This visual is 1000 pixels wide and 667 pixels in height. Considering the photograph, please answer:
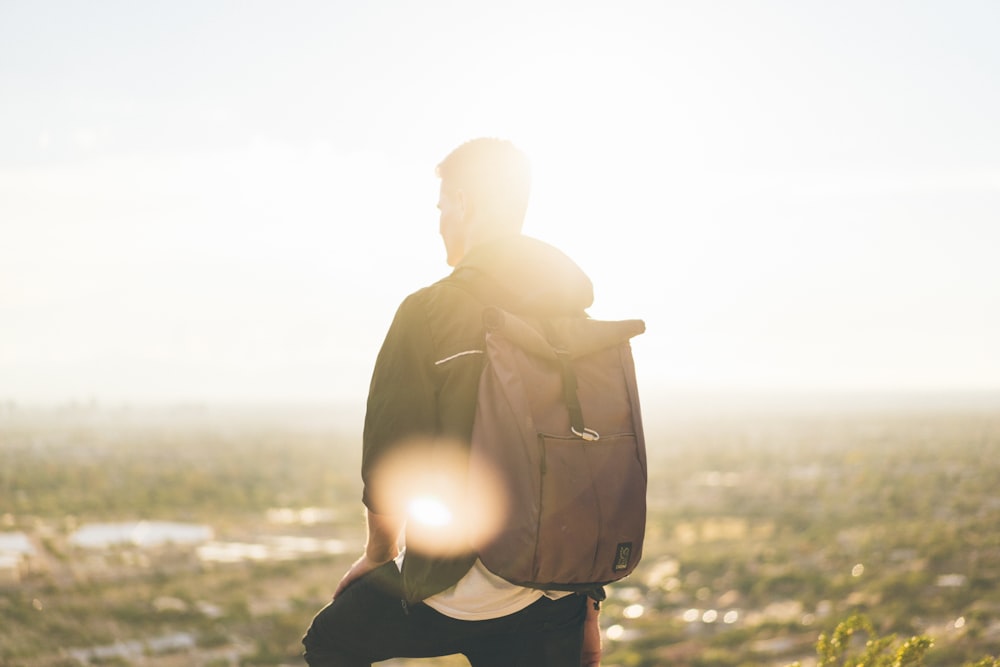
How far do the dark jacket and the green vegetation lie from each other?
2.52m

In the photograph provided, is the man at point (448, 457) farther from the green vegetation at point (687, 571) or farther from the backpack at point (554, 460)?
the green vegetation at point (687, 571)

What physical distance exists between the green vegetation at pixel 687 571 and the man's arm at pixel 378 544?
245 centimetres

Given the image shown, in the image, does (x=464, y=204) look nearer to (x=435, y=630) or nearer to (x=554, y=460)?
(x=554, y=460)

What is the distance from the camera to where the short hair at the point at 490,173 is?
228 centimetres

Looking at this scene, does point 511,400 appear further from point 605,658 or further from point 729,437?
point 729,437

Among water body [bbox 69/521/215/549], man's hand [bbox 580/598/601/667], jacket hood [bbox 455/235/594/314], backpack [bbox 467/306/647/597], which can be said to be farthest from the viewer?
water body [bbox 69/521/215/549]

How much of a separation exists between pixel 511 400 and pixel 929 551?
20328 mm

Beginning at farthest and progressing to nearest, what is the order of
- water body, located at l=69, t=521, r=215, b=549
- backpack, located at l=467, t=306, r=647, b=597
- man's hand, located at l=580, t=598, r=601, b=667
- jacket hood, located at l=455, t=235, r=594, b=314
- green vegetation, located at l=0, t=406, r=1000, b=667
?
water body, located at l=69, t=521, r=215, b=549 < green vegetation, located at l=0, t=406, r=1000, b=667 < man's hand, located at l=580, t=598, r=601, b=667 < jacket hood, located at l=455, t=235, r=594, b=314 < backpack, located at l=467, t=306, r=647, b=597

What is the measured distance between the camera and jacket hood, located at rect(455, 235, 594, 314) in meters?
2.20

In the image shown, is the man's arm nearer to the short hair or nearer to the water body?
the short hair

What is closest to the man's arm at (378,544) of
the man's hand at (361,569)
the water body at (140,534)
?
the man's hand at (361,569)

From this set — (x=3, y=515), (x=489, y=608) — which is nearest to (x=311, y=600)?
(x=489, y=608)

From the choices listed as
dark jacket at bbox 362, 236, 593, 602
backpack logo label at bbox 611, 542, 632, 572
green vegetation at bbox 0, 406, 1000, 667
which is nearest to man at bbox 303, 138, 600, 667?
dark jacket at bbox 362, 236, 593, 602

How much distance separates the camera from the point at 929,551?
1944 cm
